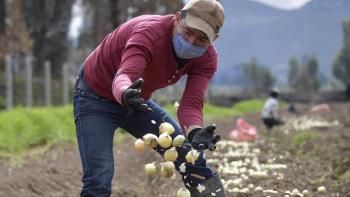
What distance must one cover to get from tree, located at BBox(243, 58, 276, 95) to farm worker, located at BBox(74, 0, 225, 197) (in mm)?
70485

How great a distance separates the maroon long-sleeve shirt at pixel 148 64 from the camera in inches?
140

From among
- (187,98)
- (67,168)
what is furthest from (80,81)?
(67,168)

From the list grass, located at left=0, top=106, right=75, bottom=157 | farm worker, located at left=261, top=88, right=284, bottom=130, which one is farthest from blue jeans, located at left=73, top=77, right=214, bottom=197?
farm worker, located at left=261, top=88, right=284, bottom=130

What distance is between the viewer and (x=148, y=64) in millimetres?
3777

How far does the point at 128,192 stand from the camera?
687 cm

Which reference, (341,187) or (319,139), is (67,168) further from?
(319,139)

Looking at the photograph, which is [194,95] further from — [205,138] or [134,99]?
[134,99]

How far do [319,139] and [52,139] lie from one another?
5.10 metres

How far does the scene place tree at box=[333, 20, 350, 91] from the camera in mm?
59838

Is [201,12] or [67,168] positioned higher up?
[201,12]

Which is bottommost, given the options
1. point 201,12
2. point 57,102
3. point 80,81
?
point 57,102

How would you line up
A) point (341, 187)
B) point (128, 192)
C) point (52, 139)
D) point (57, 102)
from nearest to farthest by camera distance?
point (341, 187) → point (128, 192) → point (52, 139) → point (57, 102)

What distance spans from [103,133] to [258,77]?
239 ft

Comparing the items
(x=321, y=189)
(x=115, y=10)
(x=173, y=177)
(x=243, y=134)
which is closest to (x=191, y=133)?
(x=321, y=189)
